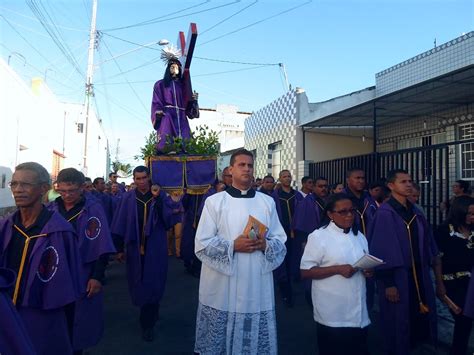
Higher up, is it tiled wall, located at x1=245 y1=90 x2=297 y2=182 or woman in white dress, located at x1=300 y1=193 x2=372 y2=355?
tiled wall, located at x1=245 y1=90 x2=297 y2=182

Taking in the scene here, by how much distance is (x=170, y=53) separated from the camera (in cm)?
672

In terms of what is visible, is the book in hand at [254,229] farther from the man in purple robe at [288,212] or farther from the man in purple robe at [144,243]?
the man in purple robe at [288,212]

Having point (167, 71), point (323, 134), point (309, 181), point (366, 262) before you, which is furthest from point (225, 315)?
point (323, 134)

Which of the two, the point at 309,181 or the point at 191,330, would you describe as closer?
the point at 191,330

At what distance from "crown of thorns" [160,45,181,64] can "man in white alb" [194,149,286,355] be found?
3.63 metres

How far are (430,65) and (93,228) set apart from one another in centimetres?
967

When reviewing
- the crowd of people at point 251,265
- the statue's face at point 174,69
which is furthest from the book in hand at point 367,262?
the statue's face at point 174,69

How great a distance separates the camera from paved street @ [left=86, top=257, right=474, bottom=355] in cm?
472

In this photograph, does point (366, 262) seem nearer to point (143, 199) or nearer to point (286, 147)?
point (143, 199)

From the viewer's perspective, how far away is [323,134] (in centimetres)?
1597

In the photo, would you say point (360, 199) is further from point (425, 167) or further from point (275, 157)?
point (275, 157)

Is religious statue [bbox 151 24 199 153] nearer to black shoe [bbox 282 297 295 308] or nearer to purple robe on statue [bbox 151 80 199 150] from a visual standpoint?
purple robe on statue [bbox 151 80 199 150]

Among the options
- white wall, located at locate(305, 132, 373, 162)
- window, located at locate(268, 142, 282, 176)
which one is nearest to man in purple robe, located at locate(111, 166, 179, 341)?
Result: white wall, located at locate(305, 132, 373, 162)

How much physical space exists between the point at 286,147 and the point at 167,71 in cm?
1011
